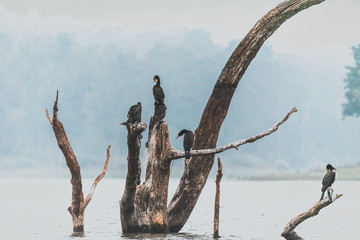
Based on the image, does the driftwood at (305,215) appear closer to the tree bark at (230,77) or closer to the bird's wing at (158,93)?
the tree bark at (230,77)

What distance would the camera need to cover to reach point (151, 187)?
57.5ft

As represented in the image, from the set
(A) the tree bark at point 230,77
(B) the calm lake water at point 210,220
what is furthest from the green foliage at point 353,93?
(A) the tree bark at point 230,77

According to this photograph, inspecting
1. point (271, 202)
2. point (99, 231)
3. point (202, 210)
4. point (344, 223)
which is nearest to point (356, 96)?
point (271, 202)

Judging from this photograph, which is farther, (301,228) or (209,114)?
(301,228)

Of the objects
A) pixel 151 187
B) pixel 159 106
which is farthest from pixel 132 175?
pixel 159 106

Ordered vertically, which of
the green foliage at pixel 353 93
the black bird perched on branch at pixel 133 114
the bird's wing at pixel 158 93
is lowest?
the black bird perched on branch at pixel 133 114

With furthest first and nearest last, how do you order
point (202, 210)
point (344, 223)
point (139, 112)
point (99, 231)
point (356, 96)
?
point (356, 96)
point (202, 210)
point (344, 223)
point (99, 231)
point (139, 112)

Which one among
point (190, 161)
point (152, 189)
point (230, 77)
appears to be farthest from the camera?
point (190, 161)

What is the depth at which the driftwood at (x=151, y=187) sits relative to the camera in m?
17.3

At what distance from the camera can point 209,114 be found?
1783cm

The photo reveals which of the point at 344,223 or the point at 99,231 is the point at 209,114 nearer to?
the point at 99,231

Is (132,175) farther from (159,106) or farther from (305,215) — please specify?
(305,215)

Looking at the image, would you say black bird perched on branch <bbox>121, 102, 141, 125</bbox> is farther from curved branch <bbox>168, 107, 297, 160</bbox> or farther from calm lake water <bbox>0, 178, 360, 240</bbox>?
calm lake water <bbox>0, 178, 360, 240</bbox>

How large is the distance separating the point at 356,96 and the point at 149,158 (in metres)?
42.7
